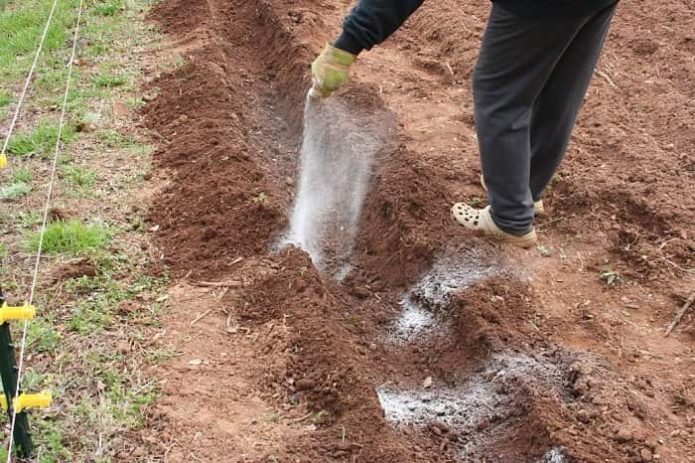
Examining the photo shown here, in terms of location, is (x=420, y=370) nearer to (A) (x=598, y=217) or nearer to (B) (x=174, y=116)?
(A) (x=598, y=217)

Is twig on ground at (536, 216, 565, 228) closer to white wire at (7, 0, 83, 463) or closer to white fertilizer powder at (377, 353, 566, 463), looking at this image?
white fertilizer powder at (377, 353, 566, 463)

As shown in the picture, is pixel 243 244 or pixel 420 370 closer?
pixel 420 370

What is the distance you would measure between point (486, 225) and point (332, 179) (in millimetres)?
1091

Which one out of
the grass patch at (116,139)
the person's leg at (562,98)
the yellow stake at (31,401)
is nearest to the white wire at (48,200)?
the yellow stake at (31,401)

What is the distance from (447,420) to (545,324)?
2.18ft

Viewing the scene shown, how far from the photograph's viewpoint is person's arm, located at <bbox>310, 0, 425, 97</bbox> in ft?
10.2

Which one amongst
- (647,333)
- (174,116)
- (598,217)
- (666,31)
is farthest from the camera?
(666,31)

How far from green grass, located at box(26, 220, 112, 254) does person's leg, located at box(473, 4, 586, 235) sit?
73.8 inches

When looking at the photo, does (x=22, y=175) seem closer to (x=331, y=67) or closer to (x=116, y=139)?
(x=116, y=139)

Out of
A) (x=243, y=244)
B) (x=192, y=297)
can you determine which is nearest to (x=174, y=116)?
(x=243, y=244)

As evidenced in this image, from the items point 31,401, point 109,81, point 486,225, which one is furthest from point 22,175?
point 486,225

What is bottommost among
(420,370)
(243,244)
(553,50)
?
(420,370)

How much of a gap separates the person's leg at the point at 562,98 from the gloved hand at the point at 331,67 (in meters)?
0.93

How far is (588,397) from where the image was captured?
2.95 m
